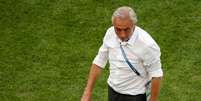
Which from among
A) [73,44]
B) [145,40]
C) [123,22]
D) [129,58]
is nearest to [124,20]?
[123,22]

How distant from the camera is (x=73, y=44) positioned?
28.7 feet

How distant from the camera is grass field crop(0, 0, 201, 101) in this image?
25.2 feet

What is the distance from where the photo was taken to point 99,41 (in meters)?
8.78

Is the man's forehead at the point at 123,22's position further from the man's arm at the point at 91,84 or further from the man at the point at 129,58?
the man's arm at the point at 91,84

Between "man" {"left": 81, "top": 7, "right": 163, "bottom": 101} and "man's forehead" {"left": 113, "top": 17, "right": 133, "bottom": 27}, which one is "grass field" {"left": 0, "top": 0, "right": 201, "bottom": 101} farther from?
"man's forehead" {"left": 113, "top": 17, "right": 133, "bottom": 27}

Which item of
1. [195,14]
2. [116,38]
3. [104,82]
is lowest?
[104,82]

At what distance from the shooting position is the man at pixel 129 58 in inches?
184

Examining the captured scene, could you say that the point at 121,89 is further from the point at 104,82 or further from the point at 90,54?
the point at 90,54

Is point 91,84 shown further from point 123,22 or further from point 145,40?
point 123,22

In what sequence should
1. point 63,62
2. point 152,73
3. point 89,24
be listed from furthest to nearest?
point 89,24
point 63,62
point 152,73

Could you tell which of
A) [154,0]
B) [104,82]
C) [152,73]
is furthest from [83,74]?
[152,73]

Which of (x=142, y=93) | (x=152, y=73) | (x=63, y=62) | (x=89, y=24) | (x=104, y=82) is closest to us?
(x=152, y=73)

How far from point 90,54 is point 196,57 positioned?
1.66 metres

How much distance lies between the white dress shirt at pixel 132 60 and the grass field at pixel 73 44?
2.34 meters
